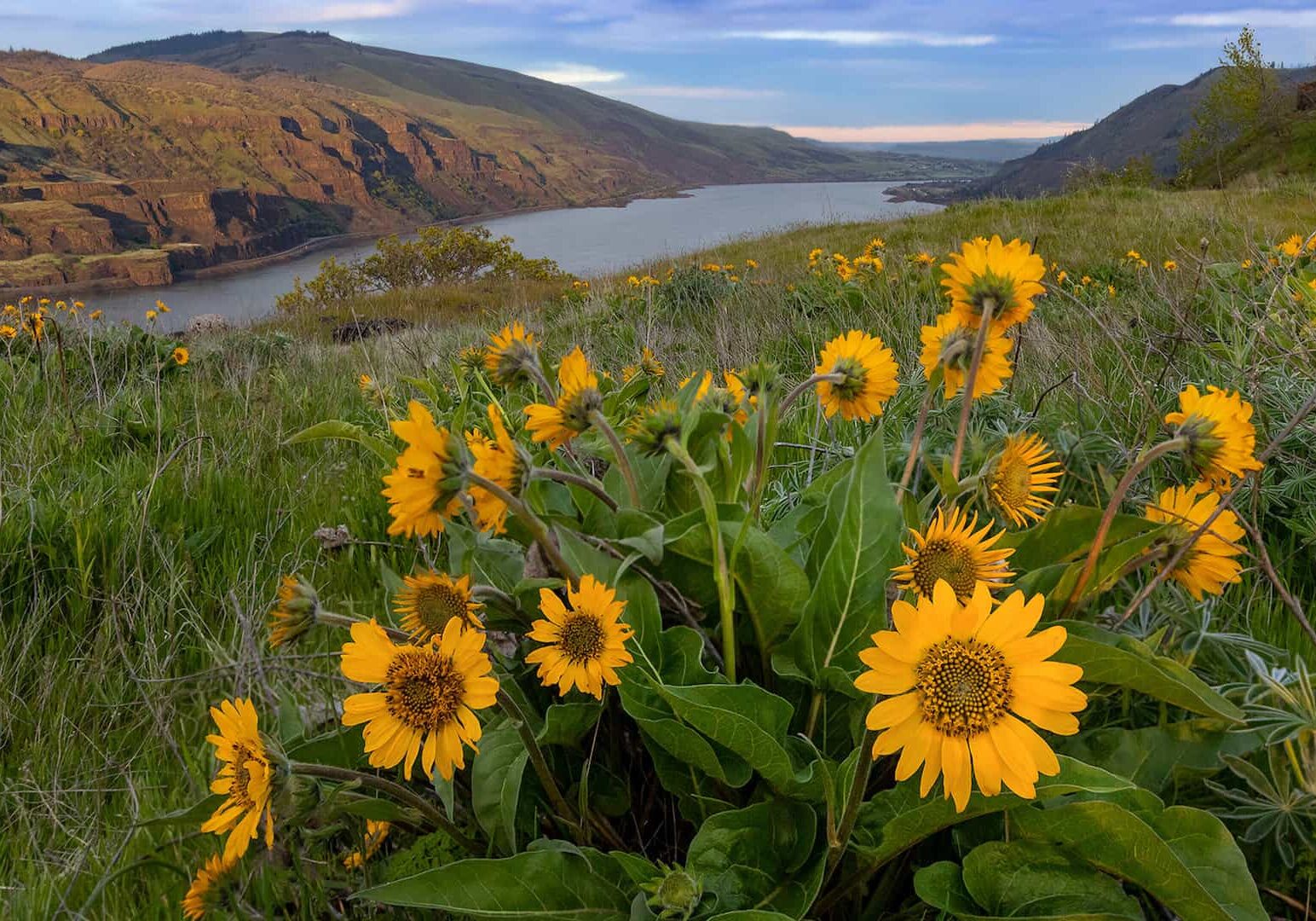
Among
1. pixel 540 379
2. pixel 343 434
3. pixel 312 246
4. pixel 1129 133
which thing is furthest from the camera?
pixel 1129 133

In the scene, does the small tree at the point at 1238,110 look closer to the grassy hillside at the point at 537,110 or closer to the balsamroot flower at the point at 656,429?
the balsamroot flower at the point at 656,429

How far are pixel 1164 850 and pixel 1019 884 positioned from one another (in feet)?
0.53

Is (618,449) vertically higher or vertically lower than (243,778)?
higher

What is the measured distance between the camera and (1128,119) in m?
97.4

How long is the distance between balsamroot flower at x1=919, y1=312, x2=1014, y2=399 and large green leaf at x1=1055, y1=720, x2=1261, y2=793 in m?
0.51

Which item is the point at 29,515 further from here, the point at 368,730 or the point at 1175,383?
the point at 1175,383

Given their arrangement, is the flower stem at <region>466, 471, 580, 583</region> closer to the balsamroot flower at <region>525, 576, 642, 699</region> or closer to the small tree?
the balsamroot flower at <region>525, 576, 642, 699</region>

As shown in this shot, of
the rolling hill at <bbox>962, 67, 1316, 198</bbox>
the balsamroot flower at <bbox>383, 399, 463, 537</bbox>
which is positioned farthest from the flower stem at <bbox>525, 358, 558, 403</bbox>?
the rolling hill at <bbox>962, 67, 1316, 198</bbox>

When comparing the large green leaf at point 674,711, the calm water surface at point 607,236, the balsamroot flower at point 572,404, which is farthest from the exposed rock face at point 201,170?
the large green leaf at point 674,711

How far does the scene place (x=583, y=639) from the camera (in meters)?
0.91

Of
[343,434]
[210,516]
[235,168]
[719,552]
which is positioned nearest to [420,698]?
[719,552]

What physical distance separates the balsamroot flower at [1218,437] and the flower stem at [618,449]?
0.75 m

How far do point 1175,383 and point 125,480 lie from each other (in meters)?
3.41

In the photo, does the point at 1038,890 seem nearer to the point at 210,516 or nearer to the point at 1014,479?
the point at 1014,479
